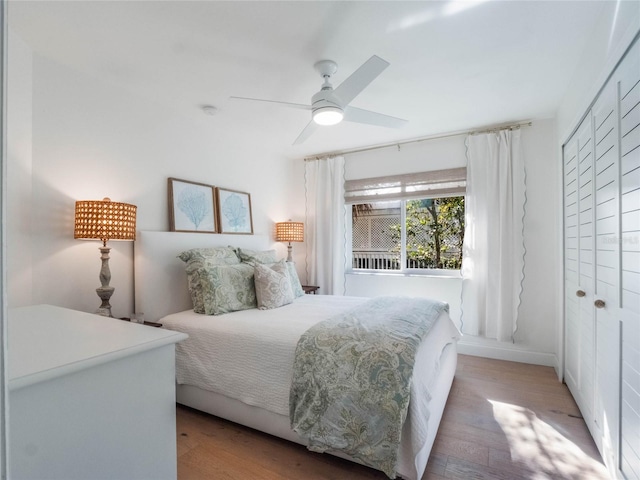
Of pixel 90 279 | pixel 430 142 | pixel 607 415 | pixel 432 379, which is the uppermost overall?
pixel 430 142

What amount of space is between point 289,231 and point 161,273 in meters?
1.72

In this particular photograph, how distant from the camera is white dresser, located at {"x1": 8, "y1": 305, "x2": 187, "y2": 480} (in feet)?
2.26

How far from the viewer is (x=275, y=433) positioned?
1896 millimetres

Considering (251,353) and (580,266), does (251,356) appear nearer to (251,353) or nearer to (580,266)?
(251,353)

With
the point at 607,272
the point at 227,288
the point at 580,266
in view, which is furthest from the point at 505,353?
the point at 227,288

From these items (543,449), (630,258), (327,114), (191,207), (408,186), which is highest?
(327,114)

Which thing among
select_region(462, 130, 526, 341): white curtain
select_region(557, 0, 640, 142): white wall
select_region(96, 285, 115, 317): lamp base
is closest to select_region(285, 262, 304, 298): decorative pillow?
select_region(96, 285, 115, 317): lamp base

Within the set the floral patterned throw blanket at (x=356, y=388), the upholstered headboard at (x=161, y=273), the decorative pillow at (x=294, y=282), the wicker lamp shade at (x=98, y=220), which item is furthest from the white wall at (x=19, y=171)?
the decorative pillow at (x=294, y=282)

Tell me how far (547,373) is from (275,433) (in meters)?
2.61

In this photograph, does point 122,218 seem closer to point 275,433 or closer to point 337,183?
point 275,433

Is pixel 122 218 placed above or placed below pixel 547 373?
above

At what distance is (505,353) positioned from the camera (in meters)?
3.30

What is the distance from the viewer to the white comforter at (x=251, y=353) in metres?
1.80

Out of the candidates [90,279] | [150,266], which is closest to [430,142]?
[150,266]
